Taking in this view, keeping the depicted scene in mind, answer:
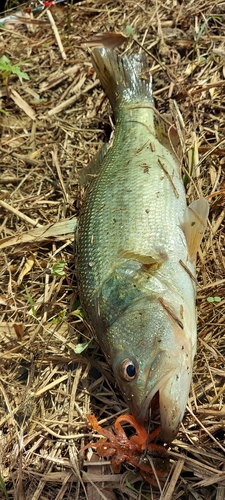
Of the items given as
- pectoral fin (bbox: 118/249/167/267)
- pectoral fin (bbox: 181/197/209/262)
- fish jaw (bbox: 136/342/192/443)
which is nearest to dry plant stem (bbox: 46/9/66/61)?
pectoral fin (bbox: 181/197/209/262)

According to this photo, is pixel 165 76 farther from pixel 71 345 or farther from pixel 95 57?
pixel 71 345

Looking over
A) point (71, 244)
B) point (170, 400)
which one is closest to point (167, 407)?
point (170, 400)

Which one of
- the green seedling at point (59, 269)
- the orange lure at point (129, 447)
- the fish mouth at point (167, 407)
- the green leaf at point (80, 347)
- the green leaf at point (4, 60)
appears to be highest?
the green leaf at point (4, 60)

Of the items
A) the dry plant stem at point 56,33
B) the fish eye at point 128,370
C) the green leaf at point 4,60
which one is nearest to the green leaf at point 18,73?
the green leaf at point 4,60

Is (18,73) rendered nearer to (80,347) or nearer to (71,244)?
(71,244)

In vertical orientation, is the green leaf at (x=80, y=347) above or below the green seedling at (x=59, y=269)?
below

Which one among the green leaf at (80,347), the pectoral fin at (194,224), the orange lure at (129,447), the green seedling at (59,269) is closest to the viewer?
the orange lure at (129,447)

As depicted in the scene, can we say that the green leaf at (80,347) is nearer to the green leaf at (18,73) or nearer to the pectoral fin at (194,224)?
the pectoral fin at (194,224)
